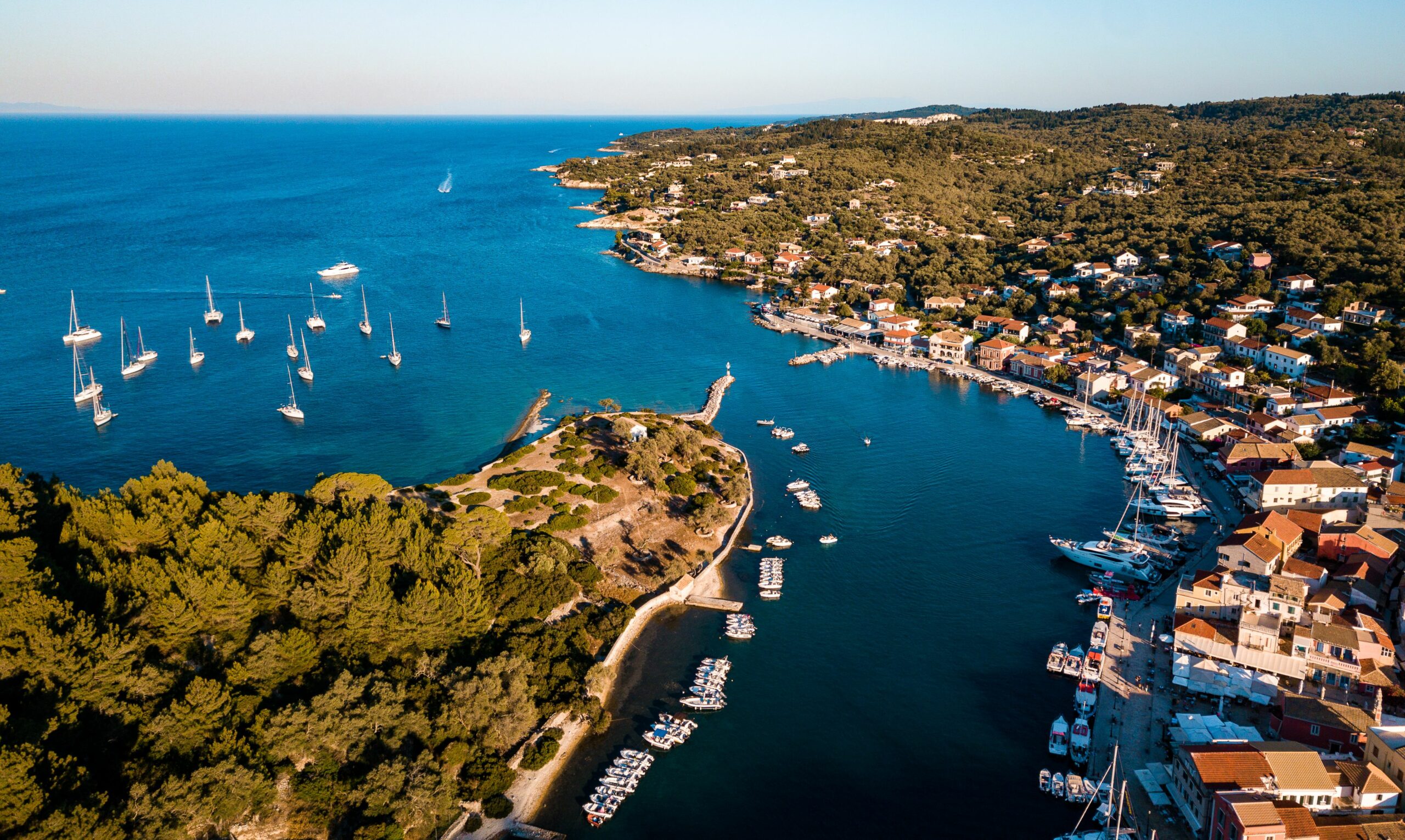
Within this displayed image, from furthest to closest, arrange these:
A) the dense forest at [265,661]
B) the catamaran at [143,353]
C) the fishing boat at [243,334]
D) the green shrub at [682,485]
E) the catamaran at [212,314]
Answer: the catamaran at [212,314] → the fishing boat at [243,334] → the catamaran at [143,353] → the green shrub at [682,485] → the dense forest at [265,661]

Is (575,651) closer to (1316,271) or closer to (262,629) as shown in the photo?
(262,629)

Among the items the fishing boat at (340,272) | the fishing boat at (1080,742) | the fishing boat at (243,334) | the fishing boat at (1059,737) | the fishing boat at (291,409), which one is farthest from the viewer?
the fishing boat at (340,272)

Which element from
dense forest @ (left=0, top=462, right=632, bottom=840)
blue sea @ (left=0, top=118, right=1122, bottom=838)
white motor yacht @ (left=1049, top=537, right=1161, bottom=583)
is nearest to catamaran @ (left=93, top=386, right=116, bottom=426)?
blue sea @ (left=0, top=118, right=1122, bottom=838)

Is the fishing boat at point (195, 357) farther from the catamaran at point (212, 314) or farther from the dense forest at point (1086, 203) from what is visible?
the dense forest at point (1086, 203)

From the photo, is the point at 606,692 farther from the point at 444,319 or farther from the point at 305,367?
the point at 444,319

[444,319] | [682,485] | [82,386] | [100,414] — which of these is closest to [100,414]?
[100,414]

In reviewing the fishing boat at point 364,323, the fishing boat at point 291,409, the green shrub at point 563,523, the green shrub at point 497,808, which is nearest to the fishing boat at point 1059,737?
the green shrub at point 497,808
